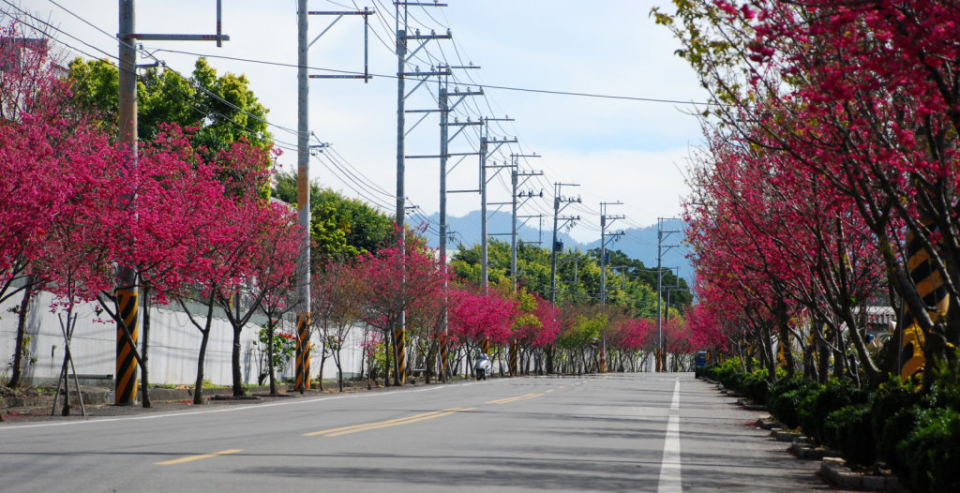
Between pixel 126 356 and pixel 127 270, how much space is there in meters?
1.84

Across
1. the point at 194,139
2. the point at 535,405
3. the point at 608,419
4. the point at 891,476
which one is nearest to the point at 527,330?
the point at 194,139

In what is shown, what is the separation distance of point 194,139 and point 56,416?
3199cm

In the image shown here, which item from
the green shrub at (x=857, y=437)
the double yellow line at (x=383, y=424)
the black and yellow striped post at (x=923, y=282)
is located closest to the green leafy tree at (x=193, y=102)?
the double yellow line at (x=383, y=424)

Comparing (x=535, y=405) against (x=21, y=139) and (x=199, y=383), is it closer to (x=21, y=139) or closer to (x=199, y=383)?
(x=199, y=383)

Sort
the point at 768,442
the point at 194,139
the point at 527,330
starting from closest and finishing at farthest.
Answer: the point at 768,442 → the point at 194,139 → the point at 527,330

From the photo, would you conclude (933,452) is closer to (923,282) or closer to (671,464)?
(671,464)

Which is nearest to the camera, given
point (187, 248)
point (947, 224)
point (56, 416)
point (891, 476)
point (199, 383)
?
point (947, 224)

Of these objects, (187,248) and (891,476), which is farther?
(187,248)

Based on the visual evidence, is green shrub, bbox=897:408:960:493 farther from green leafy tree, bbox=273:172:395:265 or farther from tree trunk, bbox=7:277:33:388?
green leafy tree, bbox=273:172:395:265

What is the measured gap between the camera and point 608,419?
22.7 metres

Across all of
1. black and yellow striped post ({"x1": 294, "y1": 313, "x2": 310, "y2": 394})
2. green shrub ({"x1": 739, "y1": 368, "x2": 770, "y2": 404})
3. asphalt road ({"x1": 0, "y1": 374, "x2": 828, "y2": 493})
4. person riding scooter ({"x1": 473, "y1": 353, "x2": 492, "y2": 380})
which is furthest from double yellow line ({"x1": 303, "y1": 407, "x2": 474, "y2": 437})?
person riding scooter ({"x1": 473, "y1": 353, "x2": 492, "y2": 380})

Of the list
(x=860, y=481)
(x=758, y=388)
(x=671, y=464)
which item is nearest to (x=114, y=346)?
(x=758, y=388)

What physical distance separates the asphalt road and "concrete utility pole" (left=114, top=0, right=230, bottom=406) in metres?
2.62

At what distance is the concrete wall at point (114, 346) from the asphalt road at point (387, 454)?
18.2 feet
